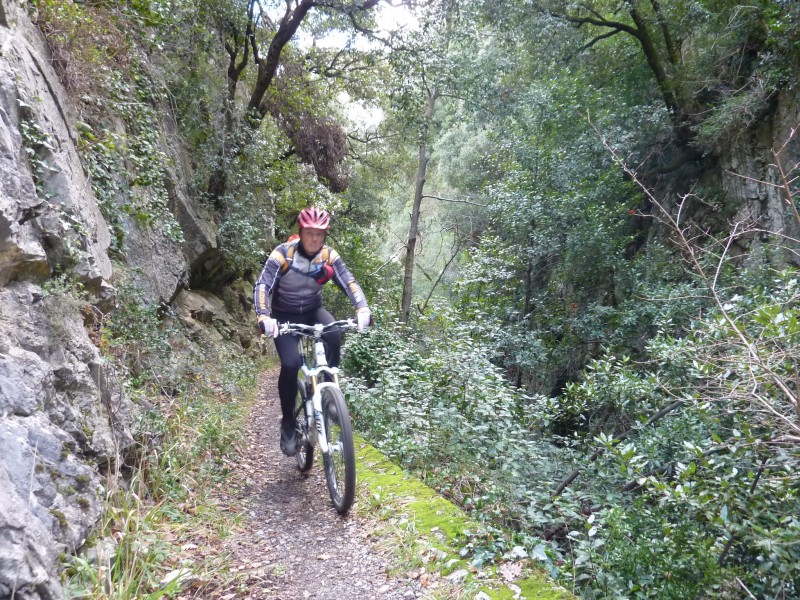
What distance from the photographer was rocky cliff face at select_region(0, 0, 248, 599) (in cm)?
230

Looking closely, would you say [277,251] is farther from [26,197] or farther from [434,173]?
[434,173]

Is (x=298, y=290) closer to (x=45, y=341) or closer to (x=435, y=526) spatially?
(x=45, y=341)

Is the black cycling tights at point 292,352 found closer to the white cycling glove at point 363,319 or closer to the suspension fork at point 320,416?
the white cycling glove at point 363,319

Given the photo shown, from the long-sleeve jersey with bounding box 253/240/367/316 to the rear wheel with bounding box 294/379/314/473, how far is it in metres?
0.75

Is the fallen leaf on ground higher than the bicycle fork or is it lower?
lower

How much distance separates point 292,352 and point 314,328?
1.53 feet

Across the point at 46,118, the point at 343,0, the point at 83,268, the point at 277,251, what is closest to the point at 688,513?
the point at 277,251

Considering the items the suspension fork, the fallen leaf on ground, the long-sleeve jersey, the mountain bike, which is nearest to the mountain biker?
the long-sleeve jersey

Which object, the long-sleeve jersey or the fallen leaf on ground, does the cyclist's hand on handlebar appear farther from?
the fallen leaf on ground

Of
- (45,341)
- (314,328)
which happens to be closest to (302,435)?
(314,328)

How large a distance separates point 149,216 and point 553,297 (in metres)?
9.03

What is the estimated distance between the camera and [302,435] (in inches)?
189

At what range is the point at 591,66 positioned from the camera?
12547 mm

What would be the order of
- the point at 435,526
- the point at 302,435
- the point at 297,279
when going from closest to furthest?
1. the point at 435,526
2. the point at 297,279
3. the point at 302,435
